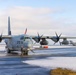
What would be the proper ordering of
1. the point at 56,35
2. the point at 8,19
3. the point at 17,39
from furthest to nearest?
1. the point at 8,19
2. the point at 56,35
3. the point at 17,39

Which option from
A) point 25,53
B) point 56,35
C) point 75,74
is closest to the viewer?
point 75,74

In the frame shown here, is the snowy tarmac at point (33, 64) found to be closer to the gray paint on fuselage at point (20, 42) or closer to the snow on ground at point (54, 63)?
the snow on ground at point (54, 63)

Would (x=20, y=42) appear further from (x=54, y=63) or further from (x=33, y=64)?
(x=33, y=64)

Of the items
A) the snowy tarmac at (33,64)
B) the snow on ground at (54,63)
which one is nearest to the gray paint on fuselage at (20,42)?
the snowy tarmac at (33,64)

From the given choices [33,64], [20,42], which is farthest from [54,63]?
[20,42]

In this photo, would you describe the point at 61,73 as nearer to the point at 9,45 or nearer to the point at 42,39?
the point at 9,45

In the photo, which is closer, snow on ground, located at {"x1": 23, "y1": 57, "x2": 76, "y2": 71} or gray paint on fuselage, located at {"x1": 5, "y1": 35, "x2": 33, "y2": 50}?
snow on ground, located at {"x1": 23, "y1": 57, "x2": 76, "y2": 71}

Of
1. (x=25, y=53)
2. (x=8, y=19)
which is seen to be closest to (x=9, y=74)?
(x=25, y=53)

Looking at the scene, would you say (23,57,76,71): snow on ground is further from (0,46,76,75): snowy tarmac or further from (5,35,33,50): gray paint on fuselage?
(5,35,33,50): gray paint on fuselage

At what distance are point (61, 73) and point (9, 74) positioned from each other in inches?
126

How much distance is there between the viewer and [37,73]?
52.2 ft

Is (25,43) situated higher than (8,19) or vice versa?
(8,19)

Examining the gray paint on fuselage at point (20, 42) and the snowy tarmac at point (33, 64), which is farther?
the gray paint on fuselage at point (20, 42)

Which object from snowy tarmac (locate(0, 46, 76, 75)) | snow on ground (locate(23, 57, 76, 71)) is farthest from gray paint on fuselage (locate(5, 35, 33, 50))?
snow on ground (locate(23, 57, 76, 71))
